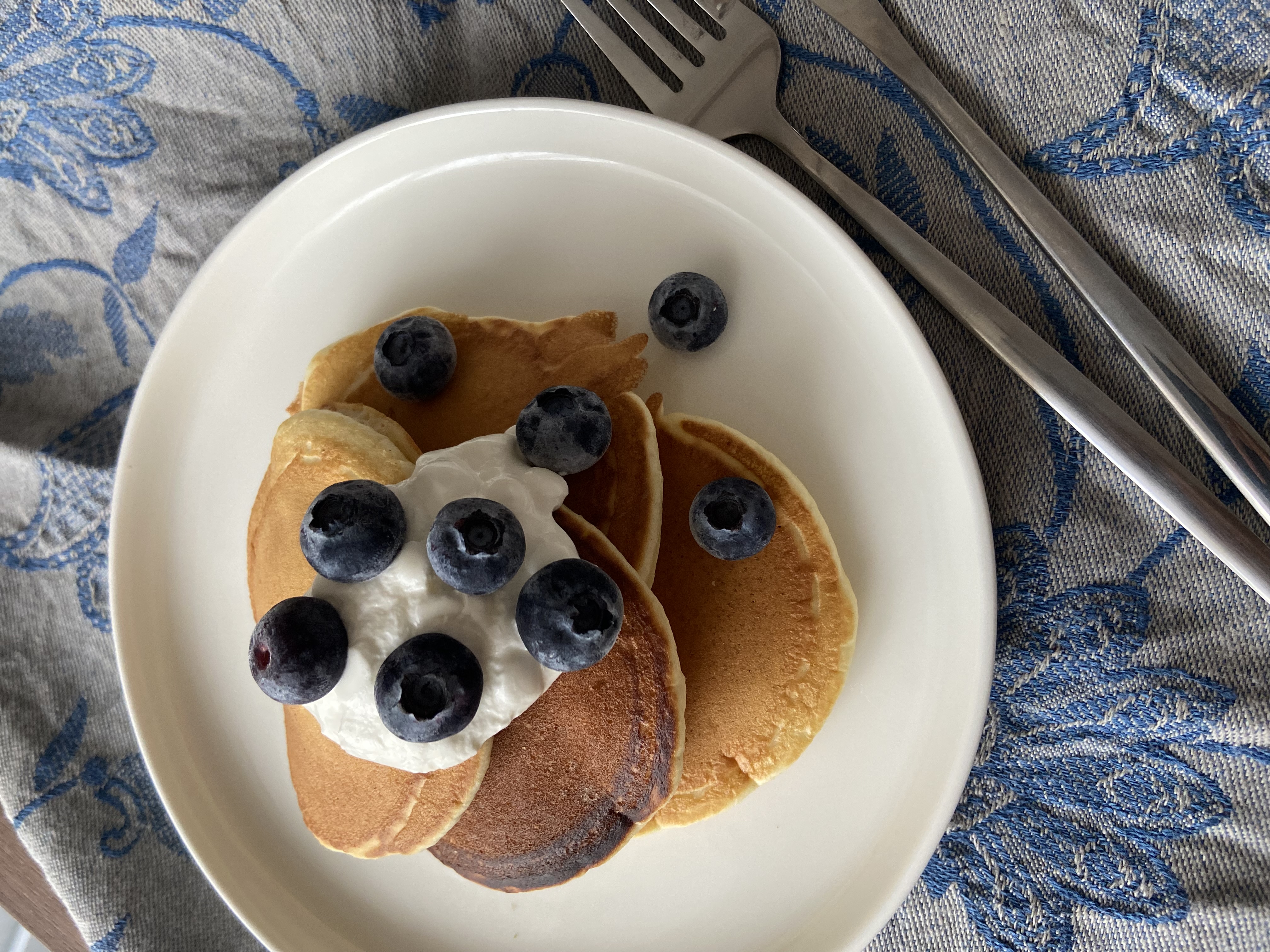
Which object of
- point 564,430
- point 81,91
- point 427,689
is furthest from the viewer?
point 81,91

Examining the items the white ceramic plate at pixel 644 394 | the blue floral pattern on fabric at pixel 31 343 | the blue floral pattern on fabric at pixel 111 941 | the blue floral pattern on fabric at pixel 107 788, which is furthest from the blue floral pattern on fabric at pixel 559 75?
the blue floral pattern on fabric at pixel 111 941

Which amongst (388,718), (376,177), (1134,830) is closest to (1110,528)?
(1134,830)

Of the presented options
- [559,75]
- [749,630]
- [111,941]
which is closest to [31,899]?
[111,941]

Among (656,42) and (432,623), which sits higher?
(656,42)

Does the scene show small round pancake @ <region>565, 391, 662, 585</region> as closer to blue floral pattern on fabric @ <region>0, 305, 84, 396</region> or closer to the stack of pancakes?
the stack of pancakes

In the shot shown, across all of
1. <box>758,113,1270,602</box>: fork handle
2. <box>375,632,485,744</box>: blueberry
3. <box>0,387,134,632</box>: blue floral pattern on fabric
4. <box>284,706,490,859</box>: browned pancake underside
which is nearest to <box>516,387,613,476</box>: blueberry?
<box>375,632,485,744</box>: blueberry

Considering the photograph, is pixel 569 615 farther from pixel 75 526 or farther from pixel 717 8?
pixel 75 526

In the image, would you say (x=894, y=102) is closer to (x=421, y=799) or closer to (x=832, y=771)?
(x=832, y=771)
